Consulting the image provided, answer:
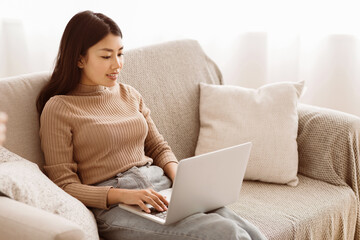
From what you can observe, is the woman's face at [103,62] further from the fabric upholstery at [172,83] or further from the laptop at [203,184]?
the laptop at [203,184]

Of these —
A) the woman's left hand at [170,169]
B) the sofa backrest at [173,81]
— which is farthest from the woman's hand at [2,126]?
the woman's left hand at [170,169]

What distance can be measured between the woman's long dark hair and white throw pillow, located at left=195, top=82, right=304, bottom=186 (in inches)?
25.2

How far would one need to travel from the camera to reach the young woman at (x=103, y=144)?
5.41 ft

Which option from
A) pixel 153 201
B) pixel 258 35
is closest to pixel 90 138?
pixel 153 201

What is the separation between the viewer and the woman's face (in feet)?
6.07

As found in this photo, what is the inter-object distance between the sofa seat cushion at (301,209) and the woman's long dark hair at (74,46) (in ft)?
2.46

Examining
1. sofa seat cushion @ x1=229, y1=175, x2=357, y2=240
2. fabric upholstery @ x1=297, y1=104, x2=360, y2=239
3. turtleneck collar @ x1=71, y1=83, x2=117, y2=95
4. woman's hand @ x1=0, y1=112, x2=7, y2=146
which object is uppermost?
turtleneck collar @ x1=71, y1=83, x2=117, y2=95

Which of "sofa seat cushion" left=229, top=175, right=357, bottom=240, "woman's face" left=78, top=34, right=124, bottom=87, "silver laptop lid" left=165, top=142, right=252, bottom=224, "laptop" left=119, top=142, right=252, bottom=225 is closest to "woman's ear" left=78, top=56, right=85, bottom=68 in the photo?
"woman's face" left=78, top=34, right=124, bottom=87

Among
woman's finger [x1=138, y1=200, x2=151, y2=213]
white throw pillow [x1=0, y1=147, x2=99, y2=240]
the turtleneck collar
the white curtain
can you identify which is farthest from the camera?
the white curtain

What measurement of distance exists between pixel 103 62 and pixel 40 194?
1.75 feet

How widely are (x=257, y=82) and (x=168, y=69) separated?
0.99m

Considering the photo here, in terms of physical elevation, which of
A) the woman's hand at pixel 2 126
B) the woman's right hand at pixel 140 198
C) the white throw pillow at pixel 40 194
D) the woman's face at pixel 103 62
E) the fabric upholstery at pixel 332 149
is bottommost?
the fabric upholstery at pixel 332 149

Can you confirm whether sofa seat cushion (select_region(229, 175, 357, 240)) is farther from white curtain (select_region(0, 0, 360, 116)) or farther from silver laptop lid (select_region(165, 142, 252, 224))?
white curtain (select_region(0, 0, 360, 116))

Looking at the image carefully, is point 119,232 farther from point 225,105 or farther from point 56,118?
point 225,105
